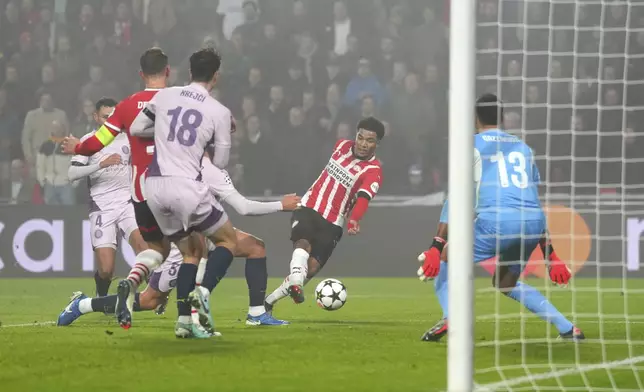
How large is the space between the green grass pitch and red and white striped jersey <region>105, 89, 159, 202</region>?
0.97 metres

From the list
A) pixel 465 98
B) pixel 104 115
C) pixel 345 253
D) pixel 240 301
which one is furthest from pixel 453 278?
pixel 345 253

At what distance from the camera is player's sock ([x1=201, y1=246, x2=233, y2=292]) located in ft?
23.9

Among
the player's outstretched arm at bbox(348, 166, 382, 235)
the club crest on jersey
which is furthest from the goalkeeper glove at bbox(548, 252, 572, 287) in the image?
the club crest on jersey

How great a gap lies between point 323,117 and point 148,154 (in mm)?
8704

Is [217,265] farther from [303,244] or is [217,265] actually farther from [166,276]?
[303,244]

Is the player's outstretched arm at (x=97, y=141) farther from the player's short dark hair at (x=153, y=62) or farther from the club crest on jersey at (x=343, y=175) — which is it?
the club crest on jersey at (x=343, y=175)

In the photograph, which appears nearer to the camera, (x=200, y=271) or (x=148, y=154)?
(x=148, y=154)

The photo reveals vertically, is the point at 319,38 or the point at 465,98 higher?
the point at 319,38

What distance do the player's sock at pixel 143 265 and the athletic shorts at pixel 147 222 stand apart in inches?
3.6

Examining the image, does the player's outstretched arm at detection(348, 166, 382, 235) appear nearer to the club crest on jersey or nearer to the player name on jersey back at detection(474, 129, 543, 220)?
the club crest on jersey

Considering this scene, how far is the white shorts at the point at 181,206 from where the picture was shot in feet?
21.9

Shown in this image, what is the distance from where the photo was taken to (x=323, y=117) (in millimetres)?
15781

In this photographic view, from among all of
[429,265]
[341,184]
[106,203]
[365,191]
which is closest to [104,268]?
[106,203]

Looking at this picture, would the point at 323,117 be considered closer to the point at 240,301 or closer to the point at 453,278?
the point at 240,301
